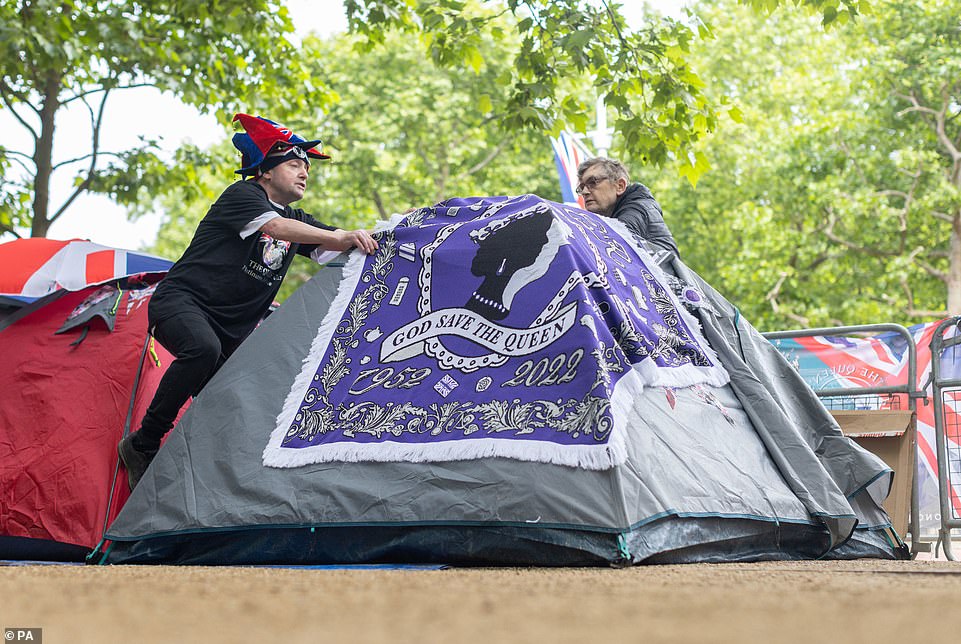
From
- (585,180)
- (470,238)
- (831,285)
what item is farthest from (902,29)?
(470,238)

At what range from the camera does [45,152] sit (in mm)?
8586

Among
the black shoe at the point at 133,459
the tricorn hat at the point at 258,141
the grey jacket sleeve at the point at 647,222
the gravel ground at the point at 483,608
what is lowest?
the black shoe at the point at 133,459

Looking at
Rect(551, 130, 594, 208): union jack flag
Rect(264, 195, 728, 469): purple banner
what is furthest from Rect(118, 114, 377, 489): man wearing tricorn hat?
Rect(551, 130, 594, 208): union jack flag

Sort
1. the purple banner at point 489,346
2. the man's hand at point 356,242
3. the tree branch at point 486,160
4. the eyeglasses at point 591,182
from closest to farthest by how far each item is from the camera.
Answer: the purple banner at point 489,346, the man's hand at point 356,242, the eyeglasses at point 591,182, the tree branch at point 486,160

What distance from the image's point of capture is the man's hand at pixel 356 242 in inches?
157

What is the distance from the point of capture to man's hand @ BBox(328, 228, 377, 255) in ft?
13.1

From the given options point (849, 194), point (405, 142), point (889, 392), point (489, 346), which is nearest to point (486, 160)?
point (405, 142)

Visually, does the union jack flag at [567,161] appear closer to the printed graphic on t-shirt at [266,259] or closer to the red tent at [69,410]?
the printed graphic on t-shirt at [266,259]

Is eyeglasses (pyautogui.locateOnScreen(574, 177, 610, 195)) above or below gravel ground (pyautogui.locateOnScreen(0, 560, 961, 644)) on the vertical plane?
above

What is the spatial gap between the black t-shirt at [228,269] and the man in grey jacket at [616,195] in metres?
1.60

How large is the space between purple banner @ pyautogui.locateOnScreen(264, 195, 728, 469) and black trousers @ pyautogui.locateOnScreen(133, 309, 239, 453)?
15.9 inches

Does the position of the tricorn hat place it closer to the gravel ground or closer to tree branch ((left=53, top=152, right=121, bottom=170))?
the gravel ground

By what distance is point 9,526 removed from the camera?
156 inches

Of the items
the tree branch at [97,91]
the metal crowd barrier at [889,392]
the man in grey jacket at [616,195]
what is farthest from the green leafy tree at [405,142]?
the man in grey jacket at [616,195]
